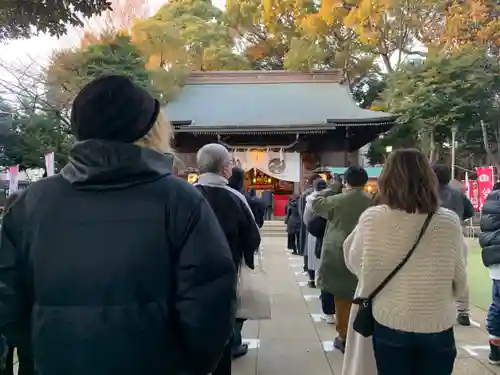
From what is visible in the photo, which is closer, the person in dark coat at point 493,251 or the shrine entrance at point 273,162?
the person in dark coat at point 493,251

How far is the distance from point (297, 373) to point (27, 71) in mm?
14290

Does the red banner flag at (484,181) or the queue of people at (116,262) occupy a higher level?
the queue of people at (116,262)

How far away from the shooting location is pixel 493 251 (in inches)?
156

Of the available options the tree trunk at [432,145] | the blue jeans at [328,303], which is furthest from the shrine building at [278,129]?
the blue jeans at [328,303]

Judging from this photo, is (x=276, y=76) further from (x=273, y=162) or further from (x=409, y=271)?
(x=409, y=271)

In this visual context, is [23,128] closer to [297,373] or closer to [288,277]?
[288,277]

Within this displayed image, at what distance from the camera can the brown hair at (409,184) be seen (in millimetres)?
2350

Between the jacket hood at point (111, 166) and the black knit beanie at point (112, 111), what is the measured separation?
0.04m

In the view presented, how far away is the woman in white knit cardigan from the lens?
7.48ft

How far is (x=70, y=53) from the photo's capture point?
16.1 m

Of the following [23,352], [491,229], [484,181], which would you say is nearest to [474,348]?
[491,229]

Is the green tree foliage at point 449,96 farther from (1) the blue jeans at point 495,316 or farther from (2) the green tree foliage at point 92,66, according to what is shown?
(1) the blue jeans at point 495,316

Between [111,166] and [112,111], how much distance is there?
164mm

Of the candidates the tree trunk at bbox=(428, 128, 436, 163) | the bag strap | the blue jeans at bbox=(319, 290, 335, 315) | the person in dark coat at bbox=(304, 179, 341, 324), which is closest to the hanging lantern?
the tree trunk at bbox=(428, 128, 436, 163)
